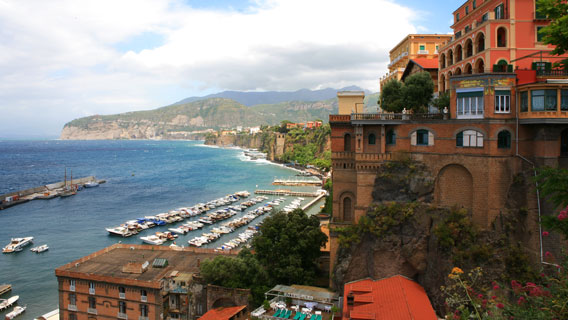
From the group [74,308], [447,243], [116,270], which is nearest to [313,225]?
[447,243]

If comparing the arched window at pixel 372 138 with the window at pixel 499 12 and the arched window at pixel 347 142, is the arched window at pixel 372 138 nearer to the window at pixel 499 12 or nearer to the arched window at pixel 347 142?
the arched window at pixel 347 142

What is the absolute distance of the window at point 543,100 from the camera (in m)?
22.3

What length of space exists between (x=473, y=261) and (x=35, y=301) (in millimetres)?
37529

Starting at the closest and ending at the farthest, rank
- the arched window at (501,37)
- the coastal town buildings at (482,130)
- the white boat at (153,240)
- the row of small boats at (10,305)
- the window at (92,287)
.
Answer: the coastal town buildings at (482,130), the arched window at (501,37), the window at (92,287), the row of small boats at (10,305), the white boat at (153,240)

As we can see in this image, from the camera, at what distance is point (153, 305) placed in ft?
94.7

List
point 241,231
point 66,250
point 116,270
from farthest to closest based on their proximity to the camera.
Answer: point 241,231
point 66,250
point 116,270

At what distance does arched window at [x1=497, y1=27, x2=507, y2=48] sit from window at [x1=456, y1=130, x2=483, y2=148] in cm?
768

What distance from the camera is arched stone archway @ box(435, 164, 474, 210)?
25.5 meters

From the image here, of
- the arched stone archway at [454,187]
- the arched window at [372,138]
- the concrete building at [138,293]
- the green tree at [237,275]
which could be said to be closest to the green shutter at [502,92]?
the arched stone archway at [454,187]

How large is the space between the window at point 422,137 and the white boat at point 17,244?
50.3 meters

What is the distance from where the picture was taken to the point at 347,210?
3152 cm

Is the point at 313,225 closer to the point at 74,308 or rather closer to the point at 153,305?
the point at 153,305

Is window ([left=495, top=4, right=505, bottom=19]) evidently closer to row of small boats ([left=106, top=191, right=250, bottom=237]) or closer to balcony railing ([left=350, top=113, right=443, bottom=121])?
balcony railing ([left=350, top=113, right=443, bottom=121])

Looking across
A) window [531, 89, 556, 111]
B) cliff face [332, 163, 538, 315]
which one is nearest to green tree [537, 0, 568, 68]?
window [531, 89, 556, 111]
